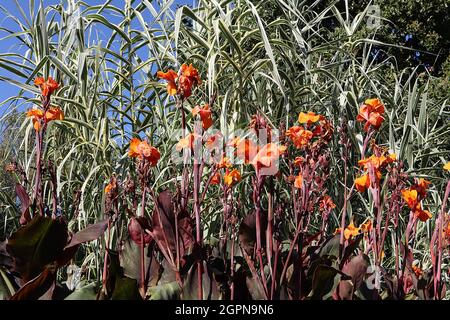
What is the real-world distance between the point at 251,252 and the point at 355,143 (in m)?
1.11

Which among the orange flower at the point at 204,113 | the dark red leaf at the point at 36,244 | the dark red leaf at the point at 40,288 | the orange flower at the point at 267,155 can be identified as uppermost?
the orange flower at the point at 204,113

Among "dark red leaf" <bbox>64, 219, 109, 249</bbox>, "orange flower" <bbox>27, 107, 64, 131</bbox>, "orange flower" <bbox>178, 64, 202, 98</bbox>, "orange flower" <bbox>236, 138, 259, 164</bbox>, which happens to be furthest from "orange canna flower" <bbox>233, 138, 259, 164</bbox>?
"orange flower" <bbox>27, 107, 64, 131</bbox>

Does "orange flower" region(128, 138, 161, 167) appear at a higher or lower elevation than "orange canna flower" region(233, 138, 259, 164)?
higher

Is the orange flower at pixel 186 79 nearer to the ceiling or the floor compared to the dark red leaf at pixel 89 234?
nearer to the ceiling

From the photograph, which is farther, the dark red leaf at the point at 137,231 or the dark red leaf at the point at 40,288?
the dark red leaf at the point at 137,231

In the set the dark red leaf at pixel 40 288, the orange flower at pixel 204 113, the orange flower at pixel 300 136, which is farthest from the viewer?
the orange flower at pixel 300 136

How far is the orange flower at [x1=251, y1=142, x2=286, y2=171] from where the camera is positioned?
0.85m

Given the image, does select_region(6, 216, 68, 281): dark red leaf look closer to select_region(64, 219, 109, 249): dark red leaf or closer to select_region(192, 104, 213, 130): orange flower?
select_region(64, 219, 109, 249): dark red leaf

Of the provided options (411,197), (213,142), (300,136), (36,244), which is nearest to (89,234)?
(36,244)

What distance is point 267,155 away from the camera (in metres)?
0.86

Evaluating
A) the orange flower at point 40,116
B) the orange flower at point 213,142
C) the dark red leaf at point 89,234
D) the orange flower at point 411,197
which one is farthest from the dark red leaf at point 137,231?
the orange flower at point 411,197

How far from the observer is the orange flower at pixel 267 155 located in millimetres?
851

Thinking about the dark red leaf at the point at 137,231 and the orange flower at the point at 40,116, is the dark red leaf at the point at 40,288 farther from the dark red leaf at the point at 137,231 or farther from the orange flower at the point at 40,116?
the orange flower at the point at 40,116
